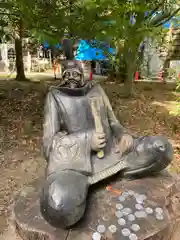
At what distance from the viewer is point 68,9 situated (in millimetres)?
3531

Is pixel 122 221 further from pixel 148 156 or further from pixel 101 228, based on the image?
pixel 148 156

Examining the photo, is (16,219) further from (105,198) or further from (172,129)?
(172,129)

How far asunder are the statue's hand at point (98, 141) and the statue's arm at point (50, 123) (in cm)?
33

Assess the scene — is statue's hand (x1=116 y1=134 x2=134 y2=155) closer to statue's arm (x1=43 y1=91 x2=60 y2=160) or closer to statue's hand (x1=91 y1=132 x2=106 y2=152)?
statue's hand (x1=91 y1=132 x2=106 y2=152)

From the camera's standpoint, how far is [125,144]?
242cm

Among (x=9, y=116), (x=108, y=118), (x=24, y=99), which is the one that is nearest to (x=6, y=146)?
(x=9, y=116)

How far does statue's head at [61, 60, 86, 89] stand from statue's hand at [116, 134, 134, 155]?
64cm

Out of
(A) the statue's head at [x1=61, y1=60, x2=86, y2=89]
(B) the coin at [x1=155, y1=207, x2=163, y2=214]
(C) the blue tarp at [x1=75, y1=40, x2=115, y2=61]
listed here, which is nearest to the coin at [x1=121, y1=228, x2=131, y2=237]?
(B) the coin at [x1=155, y1=207, x2=163, y2=214]

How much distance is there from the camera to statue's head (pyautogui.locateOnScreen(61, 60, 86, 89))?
2359mm

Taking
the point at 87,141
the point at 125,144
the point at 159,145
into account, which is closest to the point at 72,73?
the point at 87,141

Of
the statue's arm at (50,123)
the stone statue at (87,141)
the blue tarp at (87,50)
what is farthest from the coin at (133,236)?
the blue tarp at (87,50)

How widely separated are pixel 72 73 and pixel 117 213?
46.9 inches

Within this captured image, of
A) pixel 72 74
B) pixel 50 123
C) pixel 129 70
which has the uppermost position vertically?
pixel 72 74

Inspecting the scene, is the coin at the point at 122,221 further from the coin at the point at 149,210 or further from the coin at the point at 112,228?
the coin at the point at 149,210
